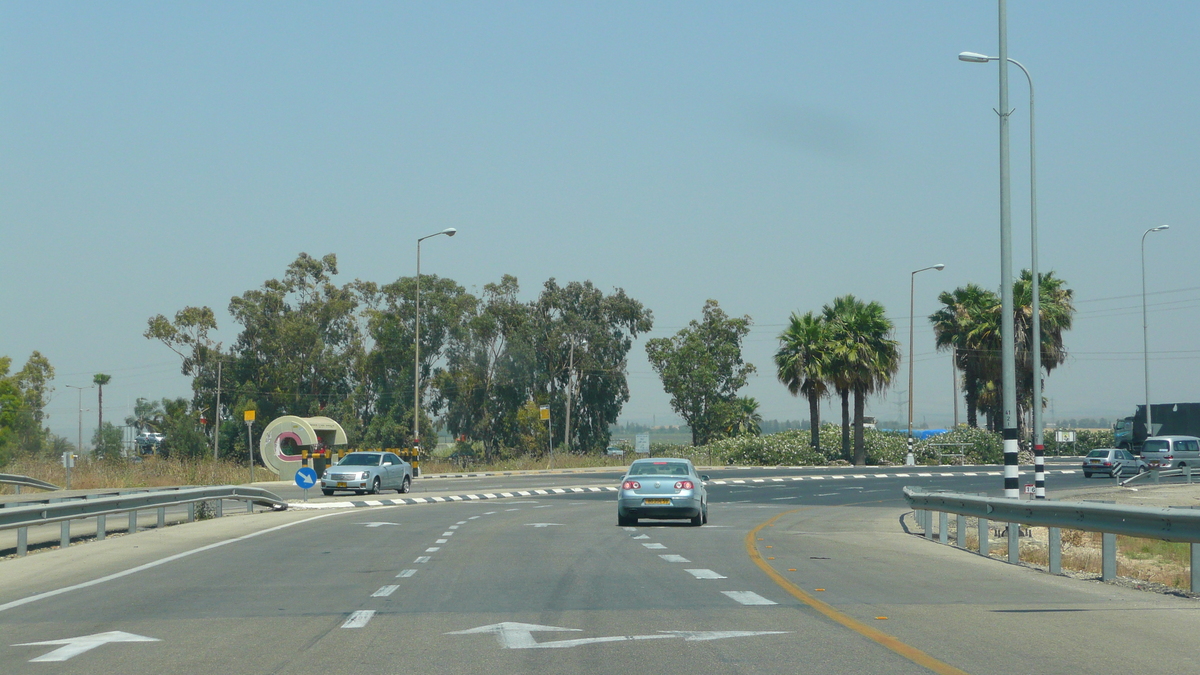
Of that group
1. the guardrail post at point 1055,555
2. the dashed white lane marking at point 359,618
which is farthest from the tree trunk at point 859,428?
the dashed white lane marking at point 359,618

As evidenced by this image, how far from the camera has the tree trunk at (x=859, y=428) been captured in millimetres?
59781

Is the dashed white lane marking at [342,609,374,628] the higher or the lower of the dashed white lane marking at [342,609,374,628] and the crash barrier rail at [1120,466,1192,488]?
the higher

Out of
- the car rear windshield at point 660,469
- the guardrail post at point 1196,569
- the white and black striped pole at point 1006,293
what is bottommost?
the guardrail post at point 1196,569

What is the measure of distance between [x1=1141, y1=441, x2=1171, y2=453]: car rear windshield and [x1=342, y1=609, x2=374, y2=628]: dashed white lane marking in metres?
45.2

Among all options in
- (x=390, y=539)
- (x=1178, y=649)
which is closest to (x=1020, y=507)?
(x=1178, y=649)

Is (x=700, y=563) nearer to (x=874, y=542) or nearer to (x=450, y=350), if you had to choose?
(x=874, y=542)

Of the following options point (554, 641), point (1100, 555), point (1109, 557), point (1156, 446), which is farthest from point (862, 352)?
point (554, 641)

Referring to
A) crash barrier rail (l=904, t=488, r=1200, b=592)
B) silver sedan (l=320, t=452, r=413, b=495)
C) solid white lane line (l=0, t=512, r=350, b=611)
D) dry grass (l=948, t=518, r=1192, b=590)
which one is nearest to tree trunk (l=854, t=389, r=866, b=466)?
silver sedan (l=320, t=452, r=413, b=495)

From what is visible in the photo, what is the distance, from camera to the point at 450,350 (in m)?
76.6

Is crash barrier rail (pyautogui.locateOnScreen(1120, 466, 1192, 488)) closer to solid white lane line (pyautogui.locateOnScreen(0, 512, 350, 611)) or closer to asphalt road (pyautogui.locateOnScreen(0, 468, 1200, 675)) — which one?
asphalt road (pyautogui.locateOnScreen(0, 468, 1200, 675))

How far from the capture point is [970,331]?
65.9 m

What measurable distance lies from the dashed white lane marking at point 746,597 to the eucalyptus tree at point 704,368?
68.0 meters

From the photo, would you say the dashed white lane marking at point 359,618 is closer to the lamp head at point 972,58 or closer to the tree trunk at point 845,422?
the lamp head at point 972,58

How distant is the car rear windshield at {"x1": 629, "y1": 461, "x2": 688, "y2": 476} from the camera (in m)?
22.3
